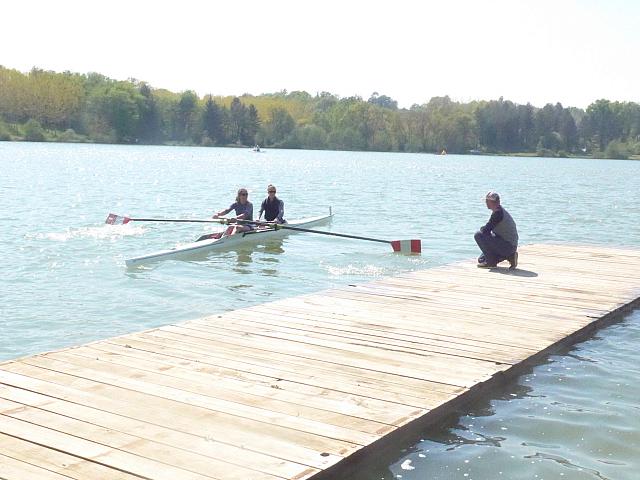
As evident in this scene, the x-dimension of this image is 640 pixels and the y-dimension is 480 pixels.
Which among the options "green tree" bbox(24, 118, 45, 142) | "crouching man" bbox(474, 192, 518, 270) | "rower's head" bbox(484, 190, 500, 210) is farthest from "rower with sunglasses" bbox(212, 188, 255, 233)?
"green tree" bbox(24, 118, 45, 142)

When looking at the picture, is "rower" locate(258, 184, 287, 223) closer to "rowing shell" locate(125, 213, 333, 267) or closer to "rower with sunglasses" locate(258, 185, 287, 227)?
"rower with sunglasses" locate(258, 185, 287, 227)

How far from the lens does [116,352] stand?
705 centimetres

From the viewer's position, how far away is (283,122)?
144 m

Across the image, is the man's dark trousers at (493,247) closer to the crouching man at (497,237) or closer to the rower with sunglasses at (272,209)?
the crouching man at (497,237)

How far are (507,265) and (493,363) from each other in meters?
6.64

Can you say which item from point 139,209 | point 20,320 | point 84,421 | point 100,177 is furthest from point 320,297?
point 100,177

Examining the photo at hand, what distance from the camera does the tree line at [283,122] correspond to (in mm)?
125500

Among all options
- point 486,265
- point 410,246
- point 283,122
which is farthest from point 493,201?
point 283,122

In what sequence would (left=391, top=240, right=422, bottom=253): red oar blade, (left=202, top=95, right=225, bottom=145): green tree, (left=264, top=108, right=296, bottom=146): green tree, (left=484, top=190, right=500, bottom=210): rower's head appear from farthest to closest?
(left=264, top=108, right=296, bottom=146): green tree → (left=202, top=95, right=225, bottom=145): green tree → (left=391, top=240, right=422, bottom=253): red oar blade → (left=484, top=190, right=500, bottom=210): rower's head

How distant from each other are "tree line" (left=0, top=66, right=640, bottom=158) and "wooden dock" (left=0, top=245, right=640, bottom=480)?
403ft

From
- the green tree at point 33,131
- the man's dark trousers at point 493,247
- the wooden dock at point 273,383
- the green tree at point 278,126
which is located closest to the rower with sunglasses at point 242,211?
the man's dark trousers at point 493,247

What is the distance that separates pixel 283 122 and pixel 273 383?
139876mm

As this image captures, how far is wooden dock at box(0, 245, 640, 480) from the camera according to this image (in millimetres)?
4820

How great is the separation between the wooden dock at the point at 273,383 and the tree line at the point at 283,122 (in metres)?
123
